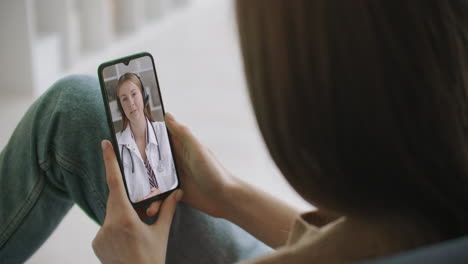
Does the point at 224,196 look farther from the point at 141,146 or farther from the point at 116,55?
the point at 116,55

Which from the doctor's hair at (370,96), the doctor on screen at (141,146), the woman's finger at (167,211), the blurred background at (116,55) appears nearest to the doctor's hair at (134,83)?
the doctor on screen at (141,146)

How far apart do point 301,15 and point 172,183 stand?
443 mm

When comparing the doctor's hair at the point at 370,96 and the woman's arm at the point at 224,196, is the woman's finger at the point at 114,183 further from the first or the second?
the doctor's hair at the point at 370,96

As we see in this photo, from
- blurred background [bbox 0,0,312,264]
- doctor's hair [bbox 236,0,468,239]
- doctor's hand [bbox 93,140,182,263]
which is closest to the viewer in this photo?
doctor's hair [bbox 236,0,468,239]

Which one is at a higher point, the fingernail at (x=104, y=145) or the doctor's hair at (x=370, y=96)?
the doctor's hair at (x=370, y=96)

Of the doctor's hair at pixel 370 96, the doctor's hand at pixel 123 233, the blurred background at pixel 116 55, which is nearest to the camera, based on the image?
the doctor's hair at pixel 370 96

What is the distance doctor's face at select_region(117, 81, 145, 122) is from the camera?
0.83 metres

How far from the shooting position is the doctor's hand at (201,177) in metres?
0.84

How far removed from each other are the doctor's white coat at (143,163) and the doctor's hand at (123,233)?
0.04 m

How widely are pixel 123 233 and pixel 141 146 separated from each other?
122mm

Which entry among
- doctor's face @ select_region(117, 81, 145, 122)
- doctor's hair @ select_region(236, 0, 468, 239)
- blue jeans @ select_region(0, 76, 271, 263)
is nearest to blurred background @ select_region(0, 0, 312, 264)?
blue jeans @ select_region(0, 76, 271, 263)

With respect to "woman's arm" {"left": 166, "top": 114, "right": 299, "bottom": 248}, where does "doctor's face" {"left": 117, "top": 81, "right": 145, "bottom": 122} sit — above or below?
above

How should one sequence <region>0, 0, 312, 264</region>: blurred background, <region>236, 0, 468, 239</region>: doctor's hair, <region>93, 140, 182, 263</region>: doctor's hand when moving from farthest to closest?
1. <region>0, 0, 312, 264</region>: blurred background
2. <region>93, 140, 182, 263</region>: doctor's hand
3. <region>236, 0, 468, 239</region>: doctor's hair

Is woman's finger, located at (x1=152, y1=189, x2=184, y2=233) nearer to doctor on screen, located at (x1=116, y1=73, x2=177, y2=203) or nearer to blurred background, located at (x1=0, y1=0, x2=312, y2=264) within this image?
doctor on screen, located at (x1=116, y1=73, x2=177, y2=203)
